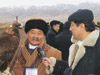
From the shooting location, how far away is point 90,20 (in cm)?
234

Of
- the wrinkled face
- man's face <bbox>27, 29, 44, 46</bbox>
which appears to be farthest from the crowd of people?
the wrinkled face

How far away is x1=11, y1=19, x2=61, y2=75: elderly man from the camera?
3.04 m

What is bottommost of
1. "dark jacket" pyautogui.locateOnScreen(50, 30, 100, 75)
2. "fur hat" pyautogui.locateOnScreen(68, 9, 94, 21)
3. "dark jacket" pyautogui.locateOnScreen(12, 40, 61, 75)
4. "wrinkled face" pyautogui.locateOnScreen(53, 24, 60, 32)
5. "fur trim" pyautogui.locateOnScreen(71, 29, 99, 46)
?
"dark jacket" pyautogui.locateOnScreen(12, 40, 61, 75)

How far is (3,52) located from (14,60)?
0.97 feet

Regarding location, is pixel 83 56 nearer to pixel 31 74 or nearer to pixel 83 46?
pixel 83 46

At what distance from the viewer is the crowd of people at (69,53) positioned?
82.9 inches

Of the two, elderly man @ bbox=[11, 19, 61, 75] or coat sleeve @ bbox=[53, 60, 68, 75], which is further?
elderly man @ bbox=[11, 19, 61, 75]

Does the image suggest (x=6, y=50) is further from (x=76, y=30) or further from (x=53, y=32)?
(x=53, y=32)

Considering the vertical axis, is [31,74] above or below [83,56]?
below

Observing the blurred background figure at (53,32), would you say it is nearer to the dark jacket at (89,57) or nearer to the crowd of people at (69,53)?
the crowd of people at (69,53)

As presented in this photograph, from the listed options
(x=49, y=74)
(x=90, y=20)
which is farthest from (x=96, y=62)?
(x=49, y=74)

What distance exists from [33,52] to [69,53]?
2.37ft

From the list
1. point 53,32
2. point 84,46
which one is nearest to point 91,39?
point 84,46

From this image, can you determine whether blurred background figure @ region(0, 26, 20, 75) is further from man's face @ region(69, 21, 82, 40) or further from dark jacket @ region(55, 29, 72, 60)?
dark jacket @ region(55, 29, 72, 60)
